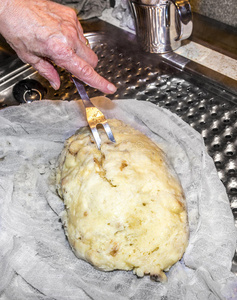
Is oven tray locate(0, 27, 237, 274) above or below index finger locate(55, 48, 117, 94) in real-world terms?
below

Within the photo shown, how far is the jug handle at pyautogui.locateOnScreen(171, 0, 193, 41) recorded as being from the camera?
1.49 meters

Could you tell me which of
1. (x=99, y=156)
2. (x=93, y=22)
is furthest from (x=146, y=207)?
(x=93, y=22)

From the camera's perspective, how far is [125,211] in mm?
1015

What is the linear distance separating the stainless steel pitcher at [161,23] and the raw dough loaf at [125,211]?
0.76 meters

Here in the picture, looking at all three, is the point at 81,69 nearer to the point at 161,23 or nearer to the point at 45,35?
the point at 45,35

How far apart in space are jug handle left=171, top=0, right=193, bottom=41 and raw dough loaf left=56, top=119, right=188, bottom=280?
76 cm

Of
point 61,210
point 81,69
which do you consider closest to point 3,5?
point 81,69

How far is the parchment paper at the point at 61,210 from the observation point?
100cm

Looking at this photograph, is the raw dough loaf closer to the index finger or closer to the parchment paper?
the parchment paper

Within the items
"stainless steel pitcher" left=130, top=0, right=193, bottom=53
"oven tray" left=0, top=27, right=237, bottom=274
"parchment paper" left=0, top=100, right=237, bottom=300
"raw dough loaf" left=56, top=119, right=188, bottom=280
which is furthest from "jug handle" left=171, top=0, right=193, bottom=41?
"raw dough loaf" left=56, top=119, right=188, bottom=280

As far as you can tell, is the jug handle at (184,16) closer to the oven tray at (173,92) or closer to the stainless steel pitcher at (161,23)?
the stainless steel pitcher at (161,23)

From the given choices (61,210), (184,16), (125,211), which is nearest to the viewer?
(125,211)

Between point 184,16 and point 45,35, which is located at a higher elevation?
point 45,35

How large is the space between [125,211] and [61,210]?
12.9 inches
